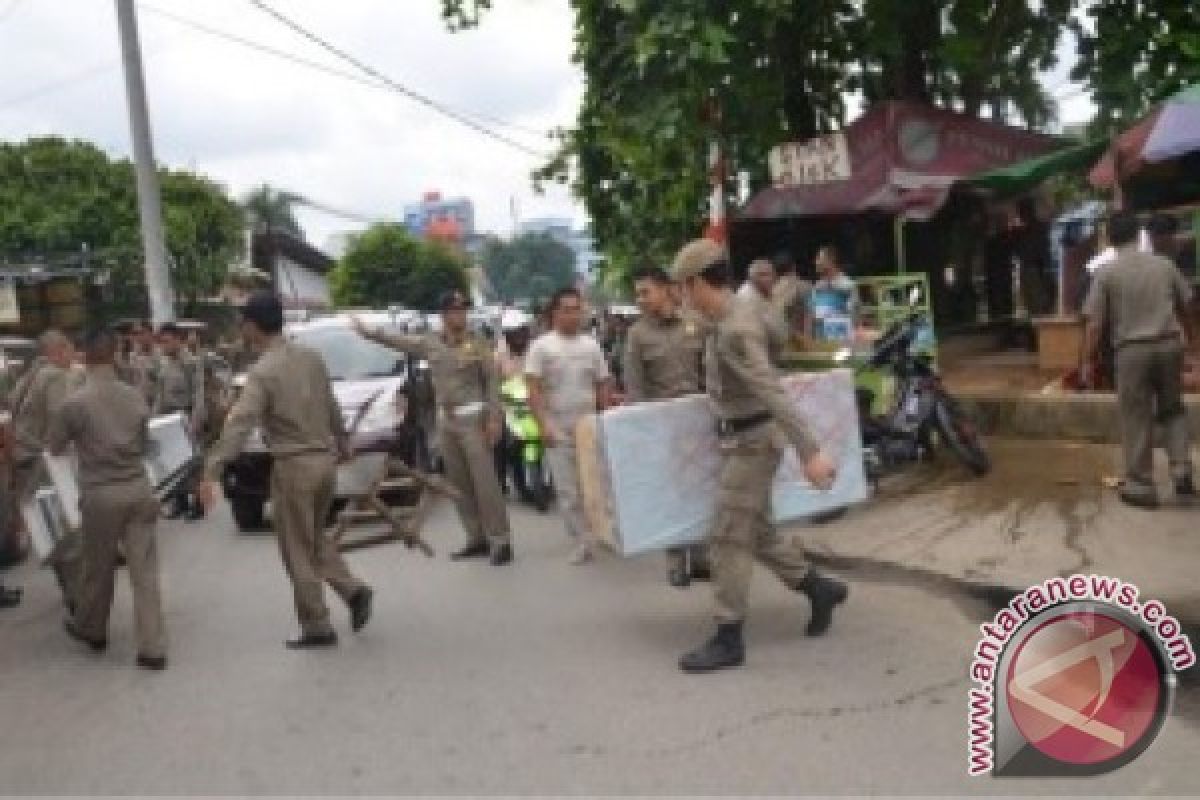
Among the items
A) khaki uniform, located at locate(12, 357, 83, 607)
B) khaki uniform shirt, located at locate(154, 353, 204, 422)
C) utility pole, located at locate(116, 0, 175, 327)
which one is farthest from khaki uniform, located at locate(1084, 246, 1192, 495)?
utility pole, located at locate(116, 0, 175, 327)

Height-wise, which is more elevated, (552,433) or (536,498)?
(552,433)

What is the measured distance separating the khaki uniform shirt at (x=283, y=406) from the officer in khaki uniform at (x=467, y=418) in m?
1.81

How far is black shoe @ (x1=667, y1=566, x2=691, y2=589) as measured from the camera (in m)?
6.98

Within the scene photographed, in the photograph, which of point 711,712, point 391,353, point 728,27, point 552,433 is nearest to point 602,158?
point 728,27

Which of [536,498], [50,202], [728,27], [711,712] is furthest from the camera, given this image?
[50,202]

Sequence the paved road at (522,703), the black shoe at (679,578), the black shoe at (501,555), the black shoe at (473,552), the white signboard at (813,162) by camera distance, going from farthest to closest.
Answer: the white signboard at (813,162) → the black shoe at (473,552) → the black shoe at (501,555) → the black shoe at (679,578) → the paved road at (522,703)

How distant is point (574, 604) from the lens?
6.77 meters

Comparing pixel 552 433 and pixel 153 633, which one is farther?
pixel 552 433

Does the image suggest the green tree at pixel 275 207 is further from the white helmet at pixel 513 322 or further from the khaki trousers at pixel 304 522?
the khaki trousers at pixel 304 522

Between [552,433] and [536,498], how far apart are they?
2.38 metres

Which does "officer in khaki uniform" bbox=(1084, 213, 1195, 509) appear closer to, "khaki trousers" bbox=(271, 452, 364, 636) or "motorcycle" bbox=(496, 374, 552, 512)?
"motorcycle" bbox=(496, 374, 552, 512)

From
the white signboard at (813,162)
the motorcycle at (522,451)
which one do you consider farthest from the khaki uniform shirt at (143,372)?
the white signboard at (813,162)

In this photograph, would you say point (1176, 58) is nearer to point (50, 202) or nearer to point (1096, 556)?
point (1096, 556)

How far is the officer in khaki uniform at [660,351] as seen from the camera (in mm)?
7172
